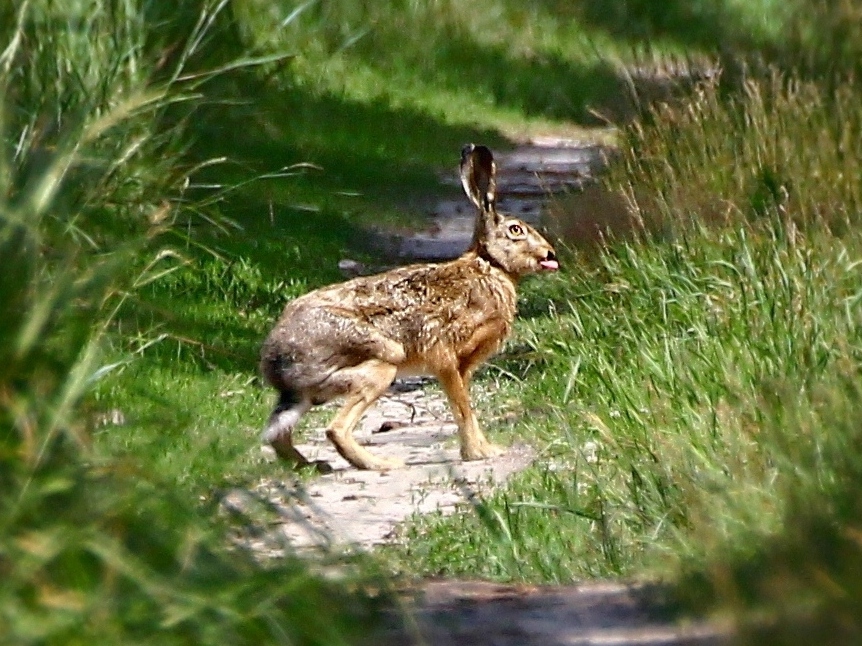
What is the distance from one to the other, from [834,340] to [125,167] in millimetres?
3076

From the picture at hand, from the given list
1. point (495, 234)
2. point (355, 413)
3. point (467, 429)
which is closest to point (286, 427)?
point (355, 413)

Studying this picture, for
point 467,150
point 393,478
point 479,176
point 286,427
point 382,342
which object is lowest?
point 393,478

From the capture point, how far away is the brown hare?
29.2ft

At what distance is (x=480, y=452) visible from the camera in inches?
355

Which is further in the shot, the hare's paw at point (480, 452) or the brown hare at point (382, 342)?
the hare's paw at point (480, 452)

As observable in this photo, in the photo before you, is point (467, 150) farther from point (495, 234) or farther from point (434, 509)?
point (434, 509)

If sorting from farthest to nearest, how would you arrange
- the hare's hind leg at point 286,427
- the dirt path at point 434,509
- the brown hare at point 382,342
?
the brown hare at point 382,342
the hare's hind leg at point 286,427
the dirt path at point 434,509

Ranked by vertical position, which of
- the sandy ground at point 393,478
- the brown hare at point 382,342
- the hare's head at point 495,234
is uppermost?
the hare's head at point 495,234

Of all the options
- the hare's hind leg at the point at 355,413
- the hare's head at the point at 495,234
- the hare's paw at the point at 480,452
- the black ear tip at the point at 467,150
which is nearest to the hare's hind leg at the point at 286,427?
the hare's hind leg at the point at 355,413

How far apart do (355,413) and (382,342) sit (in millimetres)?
369

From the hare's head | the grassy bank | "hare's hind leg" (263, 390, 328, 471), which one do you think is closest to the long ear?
the hare's head

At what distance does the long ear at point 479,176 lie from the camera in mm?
9984

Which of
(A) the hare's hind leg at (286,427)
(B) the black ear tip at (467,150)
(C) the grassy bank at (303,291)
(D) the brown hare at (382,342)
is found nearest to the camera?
(C) the grassy bank at (303,291)

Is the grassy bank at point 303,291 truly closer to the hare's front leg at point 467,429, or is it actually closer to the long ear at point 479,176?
the hare's front leg at point 467,429
